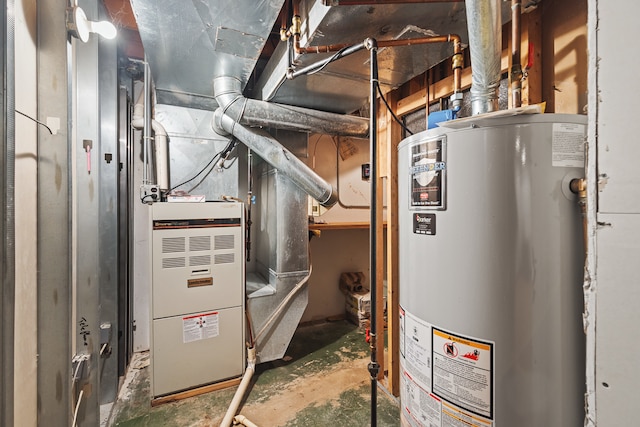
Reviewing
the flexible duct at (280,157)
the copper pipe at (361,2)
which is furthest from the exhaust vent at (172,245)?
the copper pipe at (361,2)

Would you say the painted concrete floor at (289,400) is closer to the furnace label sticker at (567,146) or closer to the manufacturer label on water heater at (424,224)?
the manufacturer label on water heater at (424,224)

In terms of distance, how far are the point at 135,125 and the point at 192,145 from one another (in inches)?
19.0

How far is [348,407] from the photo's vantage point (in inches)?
73.4

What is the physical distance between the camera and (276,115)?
2.00 meters

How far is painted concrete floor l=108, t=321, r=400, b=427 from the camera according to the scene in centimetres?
176

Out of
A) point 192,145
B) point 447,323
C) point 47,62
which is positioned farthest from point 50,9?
point 447,323

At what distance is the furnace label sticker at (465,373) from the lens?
70 cm

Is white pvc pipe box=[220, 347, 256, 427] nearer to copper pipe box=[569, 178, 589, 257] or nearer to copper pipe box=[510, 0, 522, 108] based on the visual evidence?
copper pipe box=[569, 178, 589, 257]

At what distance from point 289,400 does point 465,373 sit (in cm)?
163

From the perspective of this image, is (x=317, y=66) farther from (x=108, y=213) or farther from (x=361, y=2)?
(x=108, y=213)

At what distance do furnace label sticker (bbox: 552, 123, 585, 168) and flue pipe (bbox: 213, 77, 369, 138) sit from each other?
1.64m

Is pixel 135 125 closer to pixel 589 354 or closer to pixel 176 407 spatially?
pixel 176 407

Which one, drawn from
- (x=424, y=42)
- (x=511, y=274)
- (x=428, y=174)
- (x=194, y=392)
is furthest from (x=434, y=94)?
(x=194, y=392)

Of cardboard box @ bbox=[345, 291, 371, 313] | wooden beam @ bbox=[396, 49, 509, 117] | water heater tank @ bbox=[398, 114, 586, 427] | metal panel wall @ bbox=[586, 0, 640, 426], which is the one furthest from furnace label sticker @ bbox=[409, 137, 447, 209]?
cardboard box @ bbox=[345, 291, 371, 313]
